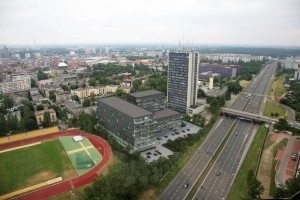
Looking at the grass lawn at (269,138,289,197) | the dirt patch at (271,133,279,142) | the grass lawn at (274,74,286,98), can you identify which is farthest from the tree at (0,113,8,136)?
the grass lawn at (274,74,286,98)

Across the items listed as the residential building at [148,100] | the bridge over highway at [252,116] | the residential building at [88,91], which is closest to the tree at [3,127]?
the residential building at [148,100]

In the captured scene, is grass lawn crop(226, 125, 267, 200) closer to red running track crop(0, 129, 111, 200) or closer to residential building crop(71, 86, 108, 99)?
red running track crop(0, 129, 111, 200)

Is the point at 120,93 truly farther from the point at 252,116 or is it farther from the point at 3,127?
the point at 252,116

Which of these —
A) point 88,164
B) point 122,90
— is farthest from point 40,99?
point 88,164

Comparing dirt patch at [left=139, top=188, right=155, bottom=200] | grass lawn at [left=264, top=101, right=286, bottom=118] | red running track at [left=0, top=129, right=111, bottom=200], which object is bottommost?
dirt patch at [left=139, top=188, right=155, bottom=200]

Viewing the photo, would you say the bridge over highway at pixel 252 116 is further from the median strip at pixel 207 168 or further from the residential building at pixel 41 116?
the residential building at pixel 41 116

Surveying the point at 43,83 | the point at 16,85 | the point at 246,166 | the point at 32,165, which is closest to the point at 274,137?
the point at 246,166
